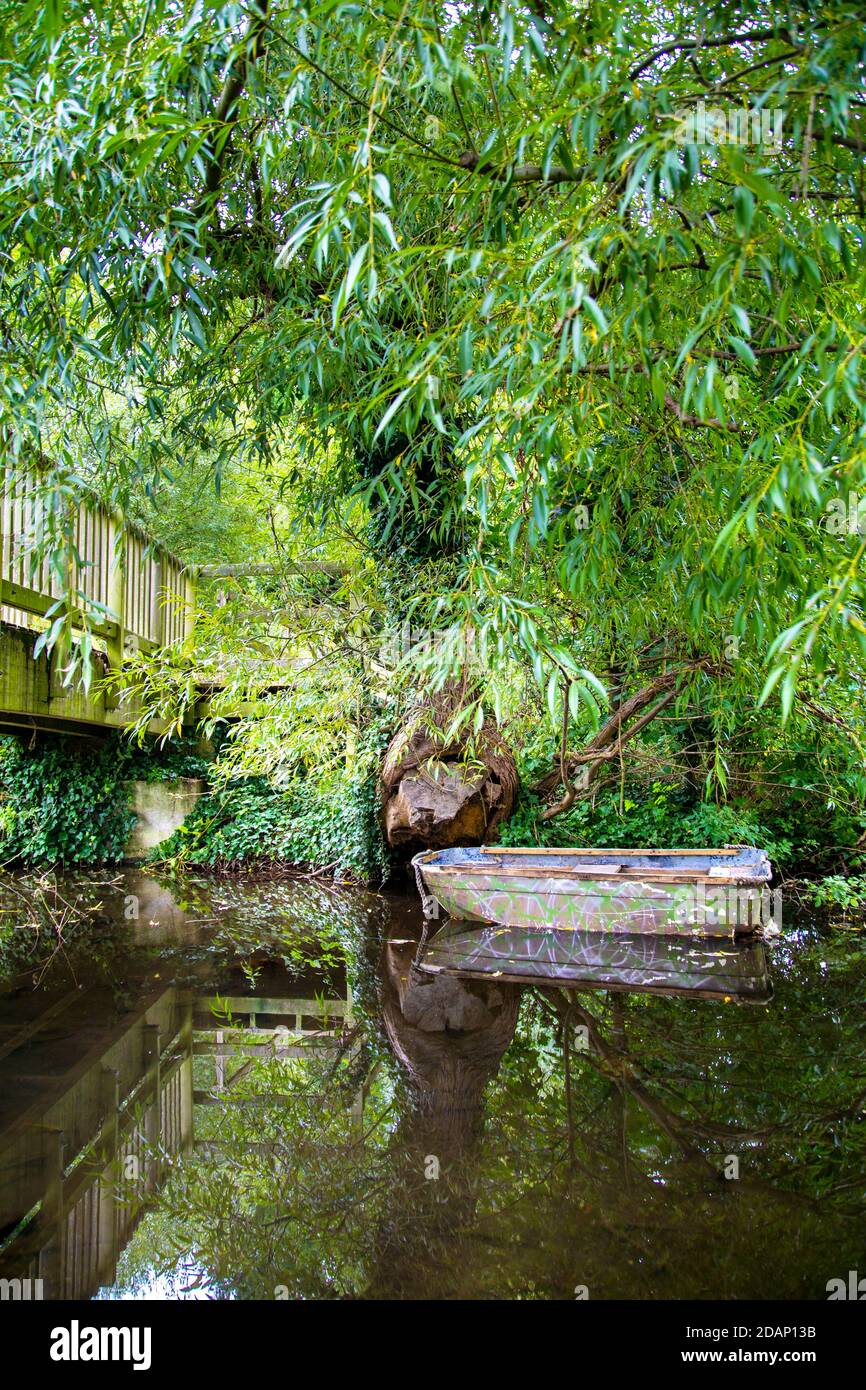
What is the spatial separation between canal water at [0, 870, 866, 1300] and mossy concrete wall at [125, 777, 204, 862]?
10.1 feet

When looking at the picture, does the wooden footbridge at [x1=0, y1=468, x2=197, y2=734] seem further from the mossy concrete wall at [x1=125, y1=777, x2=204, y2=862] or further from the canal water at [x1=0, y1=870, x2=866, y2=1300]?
the canal water at [x1=0, y1=870, x2=866, y2=1300]

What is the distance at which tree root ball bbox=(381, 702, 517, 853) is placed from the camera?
6418 mm

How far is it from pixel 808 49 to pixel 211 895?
685cm

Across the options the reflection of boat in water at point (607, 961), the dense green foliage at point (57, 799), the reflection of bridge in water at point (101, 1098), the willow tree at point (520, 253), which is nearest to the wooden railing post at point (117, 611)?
the dense green foliage at point (57, 799)

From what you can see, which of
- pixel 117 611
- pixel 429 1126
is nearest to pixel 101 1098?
pixel 429 1126

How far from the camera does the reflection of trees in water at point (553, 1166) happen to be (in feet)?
7.35

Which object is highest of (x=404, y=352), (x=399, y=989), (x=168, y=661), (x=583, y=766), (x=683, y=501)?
(x=404, y=352)

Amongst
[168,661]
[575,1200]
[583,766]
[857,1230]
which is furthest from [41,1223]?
[583,766]

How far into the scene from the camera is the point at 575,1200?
254cm

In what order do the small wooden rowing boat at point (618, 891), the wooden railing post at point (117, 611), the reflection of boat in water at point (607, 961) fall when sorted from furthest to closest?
the wooden railing post at point (117, 611) → the small wooden rowing boat at point (618, 891) → the reflection of boat in water at point (607, 961)

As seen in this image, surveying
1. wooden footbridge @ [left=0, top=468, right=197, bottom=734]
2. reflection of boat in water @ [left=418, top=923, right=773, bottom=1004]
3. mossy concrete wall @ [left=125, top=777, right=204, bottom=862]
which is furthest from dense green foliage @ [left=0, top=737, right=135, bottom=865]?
reflection of boat in water @ [left=418, top=923, right=773, bottom=1004]

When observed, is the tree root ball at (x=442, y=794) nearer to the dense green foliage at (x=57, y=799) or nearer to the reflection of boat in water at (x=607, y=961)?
the reflection of boat in water at (x=607, y=961)

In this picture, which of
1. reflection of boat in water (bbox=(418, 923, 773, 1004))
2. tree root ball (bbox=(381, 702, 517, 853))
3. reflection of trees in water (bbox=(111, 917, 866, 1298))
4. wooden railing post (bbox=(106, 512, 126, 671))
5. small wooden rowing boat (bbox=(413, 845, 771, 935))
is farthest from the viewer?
tree root ball (bbox=(381, 702, 517, 853))

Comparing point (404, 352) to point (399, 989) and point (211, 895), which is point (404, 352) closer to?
point (399, 989)
